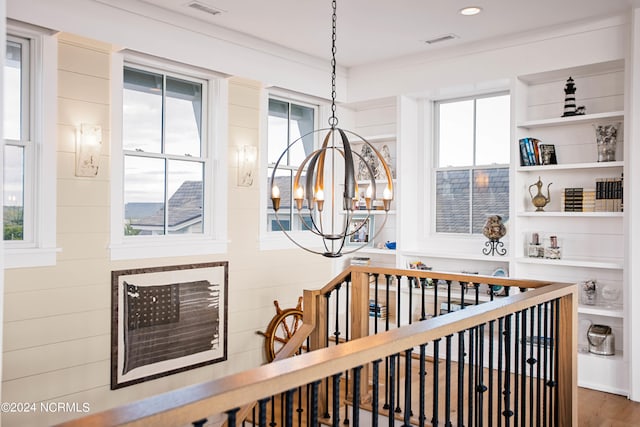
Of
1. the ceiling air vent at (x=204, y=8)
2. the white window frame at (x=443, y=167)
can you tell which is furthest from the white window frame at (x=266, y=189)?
the white window frame at (x=443, y=167)

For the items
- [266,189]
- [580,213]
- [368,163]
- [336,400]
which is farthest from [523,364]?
[368,163]

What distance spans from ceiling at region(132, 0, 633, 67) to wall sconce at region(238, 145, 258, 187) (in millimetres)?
1035

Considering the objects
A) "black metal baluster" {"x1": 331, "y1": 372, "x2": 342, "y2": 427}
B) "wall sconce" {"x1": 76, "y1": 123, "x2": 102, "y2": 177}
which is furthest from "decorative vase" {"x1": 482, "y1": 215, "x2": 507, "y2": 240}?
"black metal baluster" {"x1": 331, "y1": 372, "x2": 342, "y2": 427}

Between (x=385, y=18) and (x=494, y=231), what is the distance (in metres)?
2.19

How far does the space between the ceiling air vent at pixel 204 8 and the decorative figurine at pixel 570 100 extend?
9.82 ft

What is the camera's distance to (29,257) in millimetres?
3672

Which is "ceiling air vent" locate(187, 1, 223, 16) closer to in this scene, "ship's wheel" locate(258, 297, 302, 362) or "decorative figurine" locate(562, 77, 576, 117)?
"ship's wheel" locate(258, 297, 302, 362)

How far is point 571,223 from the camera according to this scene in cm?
485

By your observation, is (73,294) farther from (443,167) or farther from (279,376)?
(443,167)

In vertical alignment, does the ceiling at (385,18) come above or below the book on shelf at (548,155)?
above

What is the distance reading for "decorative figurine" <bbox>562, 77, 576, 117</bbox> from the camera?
15.2 ft

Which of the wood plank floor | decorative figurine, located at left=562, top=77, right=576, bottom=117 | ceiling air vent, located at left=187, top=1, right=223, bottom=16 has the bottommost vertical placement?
the wood plank floor

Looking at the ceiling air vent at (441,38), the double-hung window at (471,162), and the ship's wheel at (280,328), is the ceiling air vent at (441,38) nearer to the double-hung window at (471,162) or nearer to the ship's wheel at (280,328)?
the double-hung window at (471,162)

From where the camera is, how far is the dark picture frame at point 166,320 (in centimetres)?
414
